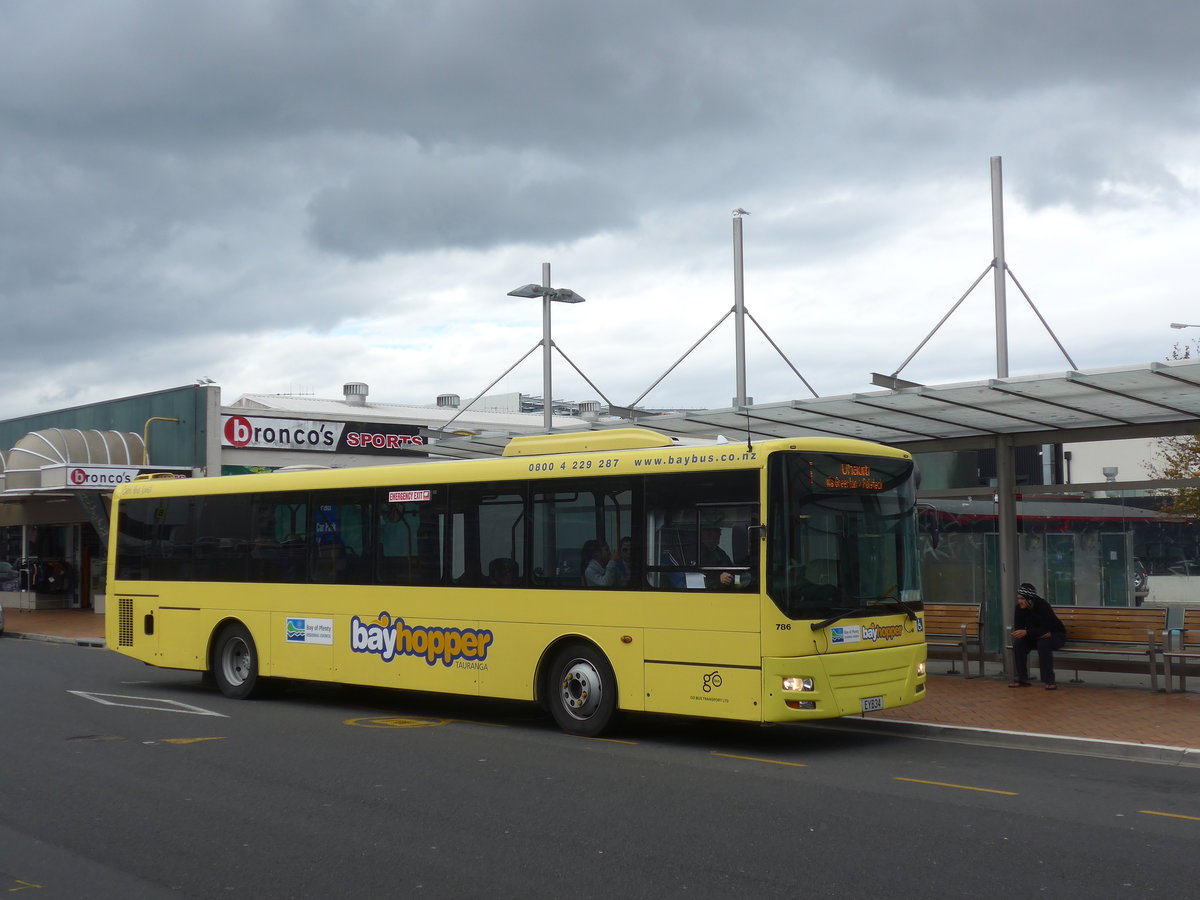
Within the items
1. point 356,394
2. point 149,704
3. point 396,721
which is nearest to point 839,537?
point 396,721

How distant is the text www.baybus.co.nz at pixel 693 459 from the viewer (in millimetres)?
11195

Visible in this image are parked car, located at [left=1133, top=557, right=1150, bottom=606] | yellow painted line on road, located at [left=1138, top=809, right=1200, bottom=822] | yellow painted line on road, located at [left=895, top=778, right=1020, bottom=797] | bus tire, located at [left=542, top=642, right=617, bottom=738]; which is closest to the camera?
yellow painted line on road, located at [left=1138, top=809, right=1200, bottom=822]

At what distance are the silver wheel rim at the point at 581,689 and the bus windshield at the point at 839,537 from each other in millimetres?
2237

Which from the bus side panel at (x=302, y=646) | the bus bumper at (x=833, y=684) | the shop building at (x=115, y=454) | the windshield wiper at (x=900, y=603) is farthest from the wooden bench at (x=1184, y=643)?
the shop building at (x=115, y=454)

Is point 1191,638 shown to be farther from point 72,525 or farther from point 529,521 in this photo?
point 72,525

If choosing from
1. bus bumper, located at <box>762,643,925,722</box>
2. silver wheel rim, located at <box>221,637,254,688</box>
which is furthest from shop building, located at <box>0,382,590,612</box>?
bus bumper, located at <box>762,643,925,722</box>

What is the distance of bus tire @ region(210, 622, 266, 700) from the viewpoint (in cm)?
1553

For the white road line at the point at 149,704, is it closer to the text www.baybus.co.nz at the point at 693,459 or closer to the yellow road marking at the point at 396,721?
the yellow road marking at the point at 396,721

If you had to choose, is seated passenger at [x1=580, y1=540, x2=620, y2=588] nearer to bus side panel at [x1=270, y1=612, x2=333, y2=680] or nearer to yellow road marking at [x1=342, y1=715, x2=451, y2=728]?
yellow road marking at [x1=342, y1=715, x2=451, y2=728]

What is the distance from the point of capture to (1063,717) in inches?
501

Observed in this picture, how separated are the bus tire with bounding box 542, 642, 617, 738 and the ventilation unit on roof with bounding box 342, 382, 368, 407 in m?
33.1

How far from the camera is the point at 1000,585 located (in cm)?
1684

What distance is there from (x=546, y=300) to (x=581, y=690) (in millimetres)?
12910

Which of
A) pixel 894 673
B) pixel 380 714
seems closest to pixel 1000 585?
pixel 894 673
